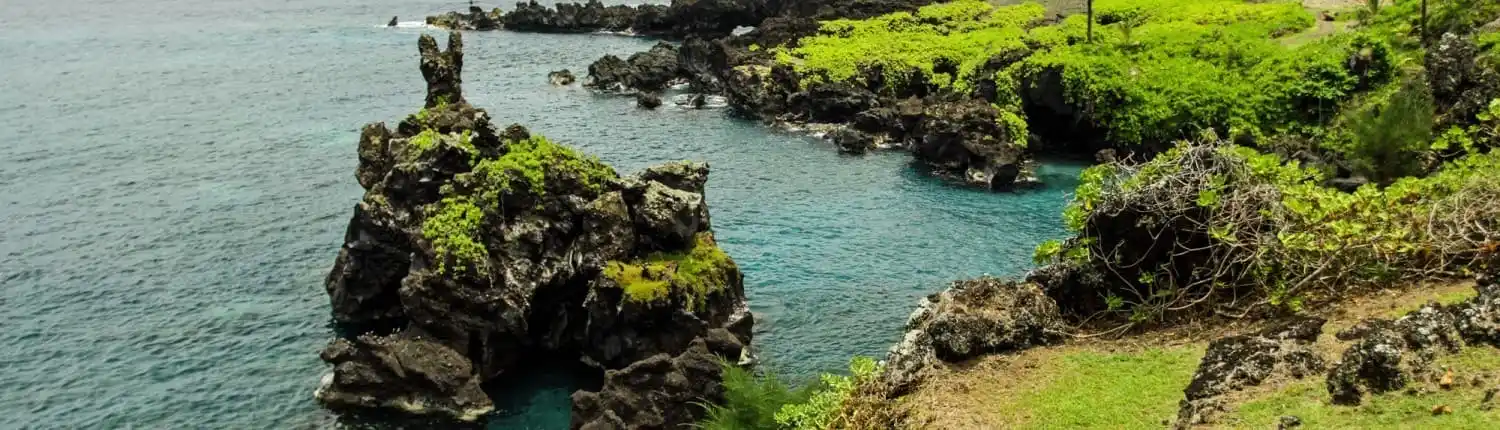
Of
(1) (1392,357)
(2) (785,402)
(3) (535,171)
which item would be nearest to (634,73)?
(3) (535,171)

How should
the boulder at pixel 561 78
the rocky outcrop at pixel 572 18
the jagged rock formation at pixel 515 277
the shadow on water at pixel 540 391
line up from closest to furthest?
1. the jagged rock formation at pixel 515 277
2. the shadow on water at pixel 540 391
3. the boulder at pixel 561 78
4. the rocky outcrop at pixel 572 18

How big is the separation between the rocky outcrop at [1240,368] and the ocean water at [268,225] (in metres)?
20.4

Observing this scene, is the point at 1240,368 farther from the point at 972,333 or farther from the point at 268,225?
the point at 268,225

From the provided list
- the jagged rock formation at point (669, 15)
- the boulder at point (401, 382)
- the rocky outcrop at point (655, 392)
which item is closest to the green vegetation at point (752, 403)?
the rocky outcrop at point (655, 392)

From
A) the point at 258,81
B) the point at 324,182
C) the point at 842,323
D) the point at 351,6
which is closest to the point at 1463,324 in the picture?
the point at 842,323

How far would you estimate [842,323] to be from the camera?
42031 millimetres

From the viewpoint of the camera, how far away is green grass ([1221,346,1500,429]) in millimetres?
14719

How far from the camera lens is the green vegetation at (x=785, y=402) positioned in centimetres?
2055

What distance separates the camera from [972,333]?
21500mm

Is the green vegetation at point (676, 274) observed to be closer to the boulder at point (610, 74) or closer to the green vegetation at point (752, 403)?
the green vegetation at point (752, 403)

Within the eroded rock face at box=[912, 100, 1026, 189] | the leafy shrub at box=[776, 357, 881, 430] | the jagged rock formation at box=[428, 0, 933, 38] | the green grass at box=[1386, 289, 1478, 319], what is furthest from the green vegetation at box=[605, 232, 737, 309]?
the jagged rock formation at box=[428, 0, 933, 38]

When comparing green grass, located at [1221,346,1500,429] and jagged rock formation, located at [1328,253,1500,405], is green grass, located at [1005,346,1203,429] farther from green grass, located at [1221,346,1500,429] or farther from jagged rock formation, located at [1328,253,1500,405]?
jagged rock formation, located at [1328,253,1500,405]

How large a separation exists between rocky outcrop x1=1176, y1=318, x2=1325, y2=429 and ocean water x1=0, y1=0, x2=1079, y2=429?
20.4 m

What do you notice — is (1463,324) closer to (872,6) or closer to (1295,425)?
(1295,425)
